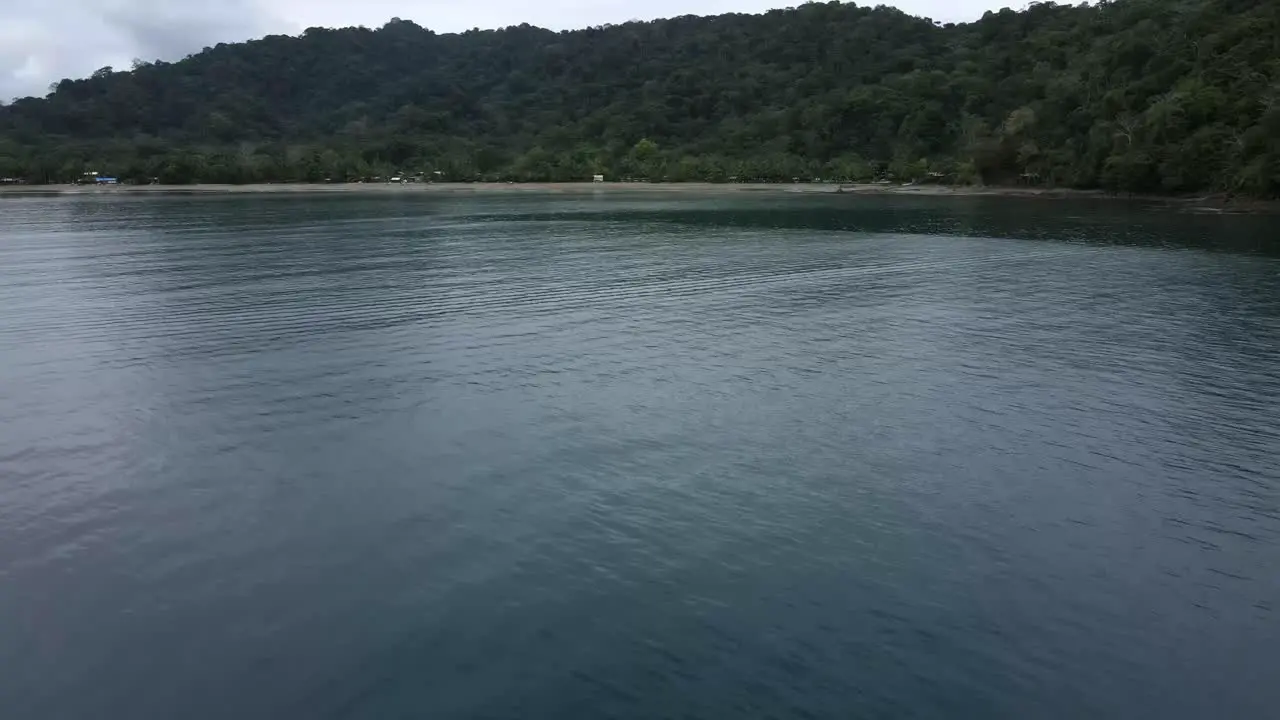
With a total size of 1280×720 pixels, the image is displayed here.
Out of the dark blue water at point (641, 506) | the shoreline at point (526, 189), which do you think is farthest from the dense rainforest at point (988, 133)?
the dark blue water at point (641, 506)

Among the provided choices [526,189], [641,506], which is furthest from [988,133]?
[641,506]

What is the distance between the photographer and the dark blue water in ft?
46.4

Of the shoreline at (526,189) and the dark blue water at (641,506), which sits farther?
the shoreline at (526,189)

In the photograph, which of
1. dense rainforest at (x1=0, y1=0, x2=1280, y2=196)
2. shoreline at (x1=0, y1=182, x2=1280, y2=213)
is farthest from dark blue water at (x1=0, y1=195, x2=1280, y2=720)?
shoreline at (x1=0, y1=182, x2=1280, y2=213)

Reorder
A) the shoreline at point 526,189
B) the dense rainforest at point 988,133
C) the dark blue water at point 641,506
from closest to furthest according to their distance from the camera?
1. the dark blue water at point 641,506
2. the dense rainforest at point 988,133
3. the shoreline at point 526,189

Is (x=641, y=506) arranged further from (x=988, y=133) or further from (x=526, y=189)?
(x=526, y=189)

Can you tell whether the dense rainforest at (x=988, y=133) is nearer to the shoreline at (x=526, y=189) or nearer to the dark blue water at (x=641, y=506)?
the shoreline at (x=526, y=189)

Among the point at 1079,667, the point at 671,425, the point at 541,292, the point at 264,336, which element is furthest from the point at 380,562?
the point at 541,292

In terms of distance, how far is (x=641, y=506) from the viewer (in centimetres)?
2006

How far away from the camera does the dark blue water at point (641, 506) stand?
14148 mm

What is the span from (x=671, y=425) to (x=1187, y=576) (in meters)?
12.3

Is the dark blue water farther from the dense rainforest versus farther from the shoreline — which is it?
the shoreline

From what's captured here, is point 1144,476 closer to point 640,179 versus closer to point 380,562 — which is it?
point 380,562

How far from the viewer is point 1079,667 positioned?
14.3 metres
